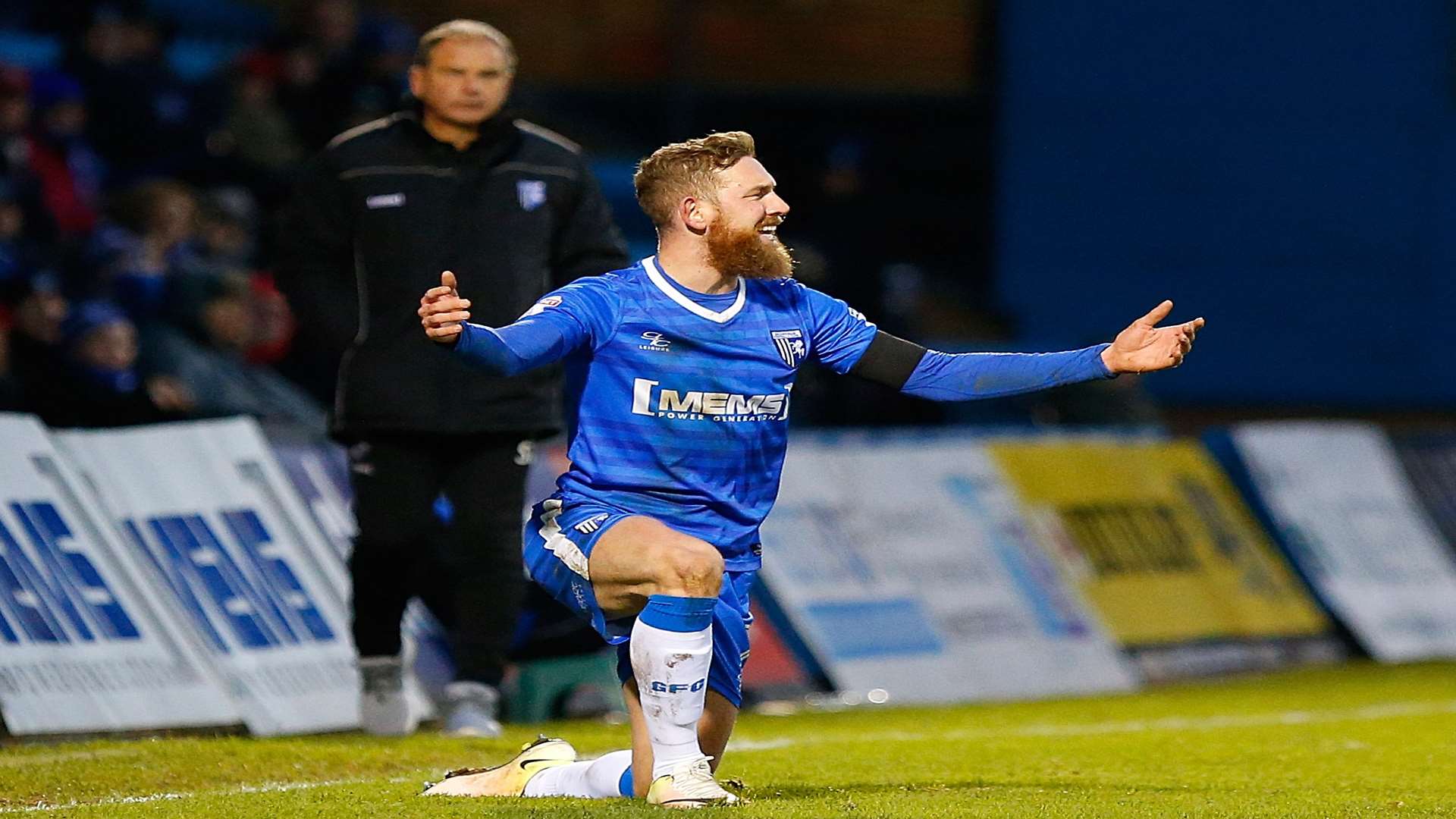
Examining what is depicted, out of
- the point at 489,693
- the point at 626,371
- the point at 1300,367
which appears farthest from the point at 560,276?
the point at 1300,367

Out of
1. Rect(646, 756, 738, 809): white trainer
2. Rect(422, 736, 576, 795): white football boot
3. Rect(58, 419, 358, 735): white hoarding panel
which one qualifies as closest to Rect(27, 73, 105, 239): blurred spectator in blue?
Rect(58, 419, 358, 735): white hoarding panel

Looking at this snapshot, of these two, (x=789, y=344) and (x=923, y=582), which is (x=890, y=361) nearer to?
(x=789, y=344)

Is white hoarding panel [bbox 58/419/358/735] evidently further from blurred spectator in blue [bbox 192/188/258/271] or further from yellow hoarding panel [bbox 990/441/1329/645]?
yellow hoarding panel [bbox 990/441/1329/645]

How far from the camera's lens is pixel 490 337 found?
5.76m

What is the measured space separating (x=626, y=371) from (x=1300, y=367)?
14951mm

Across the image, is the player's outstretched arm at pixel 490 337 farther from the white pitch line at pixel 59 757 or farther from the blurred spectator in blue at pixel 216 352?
the blurred spectator in blue at pixel 216 352

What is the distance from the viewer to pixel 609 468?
623 centimetres

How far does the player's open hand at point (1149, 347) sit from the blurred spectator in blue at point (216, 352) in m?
5.46

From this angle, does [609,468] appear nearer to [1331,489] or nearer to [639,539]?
[639,539]

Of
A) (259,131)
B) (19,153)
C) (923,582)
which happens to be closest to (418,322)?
(923,582)

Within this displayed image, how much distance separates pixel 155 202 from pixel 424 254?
3.87m

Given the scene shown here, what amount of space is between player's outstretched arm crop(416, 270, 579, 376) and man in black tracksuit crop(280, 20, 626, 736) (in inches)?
91.2

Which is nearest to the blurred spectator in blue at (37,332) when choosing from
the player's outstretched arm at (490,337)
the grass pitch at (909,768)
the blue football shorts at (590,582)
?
the grass pitch at (909,768)

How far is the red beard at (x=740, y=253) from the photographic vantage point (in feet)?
20.6
